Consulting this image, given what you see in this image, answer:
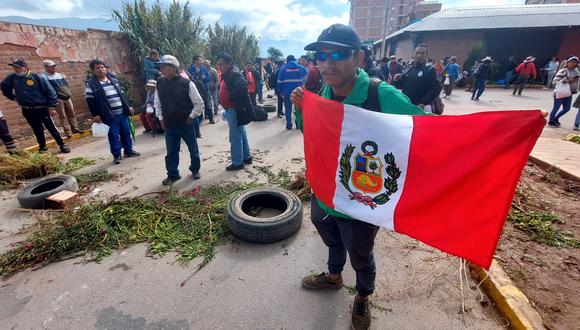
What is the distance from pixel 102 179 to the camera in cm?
546

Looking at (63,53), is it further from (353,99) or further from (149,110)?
(353,99)

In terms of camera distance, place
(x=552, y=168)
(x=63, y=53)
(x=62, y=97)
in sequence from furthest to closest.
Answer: (x=63, y=53)
(x=62, y=97)
(x=552, y=168)

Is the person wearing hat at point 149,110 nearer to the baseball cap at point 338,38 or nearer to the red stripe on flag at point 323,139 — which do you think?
the red stripe on flag at point 323,139

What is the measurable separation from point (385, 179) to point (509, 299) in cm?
179

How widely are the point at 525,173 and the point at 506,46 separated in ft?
78.5

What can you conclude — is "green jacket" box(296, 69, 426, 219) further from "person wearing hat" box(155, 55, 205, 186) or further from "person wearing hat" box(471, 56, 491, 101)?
"person wearing hat" box(471, 56, 491, 101)

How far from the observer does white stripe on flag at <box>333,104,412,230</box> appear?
1775mm

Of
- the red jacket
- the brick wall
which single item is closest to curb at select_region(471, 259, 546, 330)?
the brick wall

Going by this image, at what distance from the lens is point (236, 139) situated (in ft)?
18.4

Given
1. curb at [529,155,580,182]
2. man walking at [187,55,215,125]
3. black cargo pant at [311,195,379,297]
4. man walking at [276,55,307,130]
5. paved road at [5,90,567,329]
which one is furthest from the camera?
man walking at [187,55,215,125]

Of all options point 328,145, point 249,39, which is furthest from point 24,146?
point 249,39

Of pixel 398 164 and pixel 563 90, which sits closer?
pixel 398 164

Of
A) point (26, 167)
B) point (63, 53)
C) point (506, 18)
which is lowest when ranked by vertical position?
point (26, 167)

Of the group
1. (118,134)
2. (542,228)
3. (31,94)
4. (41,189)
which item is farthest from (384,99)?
(31,94)
